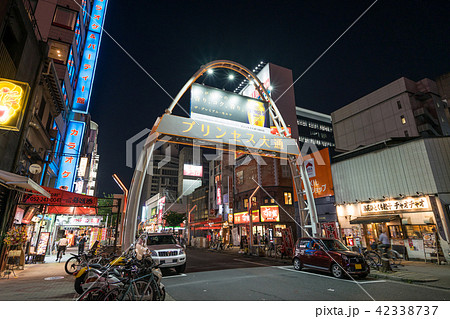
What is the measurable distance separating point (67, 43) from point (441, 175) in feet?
105

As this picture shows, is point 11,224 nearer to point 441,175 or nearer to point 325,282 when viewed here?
point 325,282

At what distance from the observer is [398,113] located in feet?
146

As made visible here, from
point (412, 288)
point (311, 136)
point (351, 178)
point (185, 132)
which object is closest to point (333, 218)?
point (351, 178)

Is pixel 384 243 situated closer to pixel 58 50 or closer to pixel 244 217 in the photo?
pixel 244 217

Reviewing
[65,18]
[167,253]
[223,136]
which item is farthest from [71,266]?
[65,18]

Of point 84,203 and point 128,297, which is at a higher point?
point 84,203

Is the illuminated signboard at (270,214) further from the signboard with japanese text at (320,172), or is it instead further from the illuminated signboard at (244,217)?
the signboard with japanese text at (320,172)

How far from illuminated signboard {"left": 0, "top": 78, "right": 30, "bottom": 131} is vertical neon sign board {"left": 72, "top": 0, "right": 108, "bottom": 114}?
14367 millimetres

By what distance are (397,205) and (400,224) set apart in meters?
1.33

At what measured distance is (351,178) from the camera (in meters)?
20.2

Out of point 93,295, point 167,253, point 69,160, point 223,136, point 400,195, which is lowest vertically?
point 93,295

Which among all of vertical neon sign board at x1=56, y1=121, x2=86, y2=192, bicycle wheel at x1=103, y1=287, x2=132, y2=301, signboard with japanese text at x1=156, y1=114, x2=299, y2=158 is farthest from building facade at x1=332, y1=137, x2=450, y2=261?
vertical neon sign board at x1=56, y1=121, x2=86, y2=192

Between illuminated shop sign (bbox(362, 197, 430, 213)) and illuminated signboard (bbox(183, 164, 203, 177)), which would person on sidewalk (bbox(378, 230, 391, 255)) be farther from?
illuminated signboard (bbox(183, 164, 203, 177))

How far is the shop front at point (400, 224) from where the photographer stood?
49.1 feet
